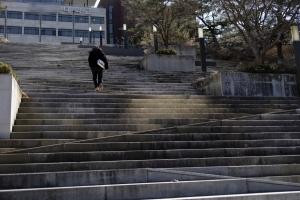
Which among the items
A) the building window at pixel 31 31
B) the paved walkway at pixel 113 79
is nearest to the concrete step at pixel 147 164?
the paved walkway at pixel 113 79

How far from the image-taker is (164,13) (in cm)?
2394

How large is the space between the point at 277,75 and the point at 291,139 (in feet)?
17.0

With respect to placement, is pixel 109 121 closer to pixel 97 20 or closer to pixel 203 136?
pixel 203 136

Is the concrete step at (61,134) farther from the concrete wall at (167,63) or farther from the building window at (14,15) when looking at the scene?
the building window at (14,15)

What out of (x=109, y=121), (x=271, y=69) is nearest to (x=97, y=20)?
(x=271, y=69)

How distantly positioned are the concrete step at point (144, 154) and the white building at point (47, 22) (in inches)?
1980

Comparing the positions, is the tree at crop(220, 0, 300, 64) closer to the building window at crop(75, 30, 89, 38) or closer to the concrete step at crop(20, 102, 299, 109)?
the concrete step at crop(20, 102, 299, 109)

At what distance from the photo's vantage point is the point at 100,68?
11.0 meters

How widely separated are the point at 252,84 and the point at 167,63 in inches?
302

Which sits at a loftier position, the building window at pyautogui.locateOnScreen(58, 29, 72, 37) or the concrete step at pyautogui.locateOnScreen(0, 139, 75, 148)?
the building window at pyautogui.locateOnScreen(58, 29, 72, 37)

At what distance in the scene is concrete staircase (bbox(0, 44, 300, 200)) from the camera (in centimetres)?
528

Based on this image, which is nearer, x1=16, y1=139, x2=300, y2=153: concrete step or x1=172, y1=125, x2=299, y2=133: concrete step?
x1=16, y1=139, x2=300, y2=153: concrete step

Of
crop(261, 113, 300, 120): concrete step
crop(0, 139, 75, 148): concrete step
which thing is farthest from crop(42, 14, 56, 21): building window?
crop(0, 139, 75, 148): concrete step

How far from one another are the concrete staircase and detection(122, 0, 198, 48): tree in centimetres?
1424
